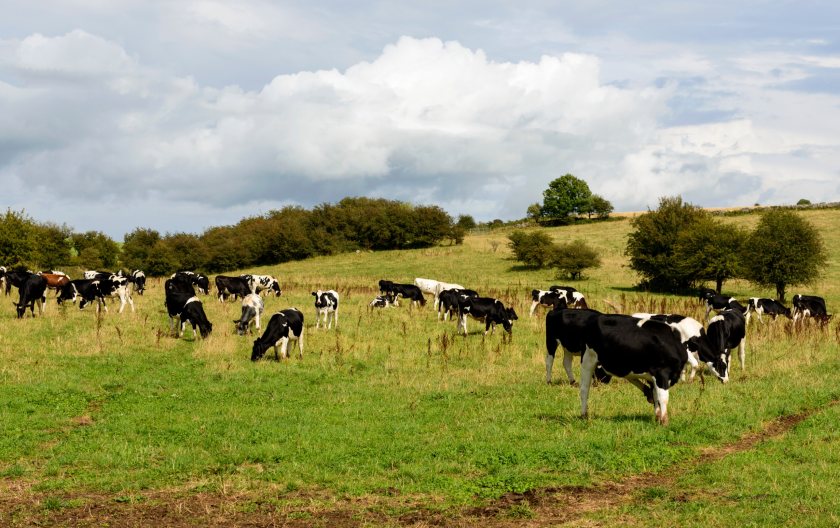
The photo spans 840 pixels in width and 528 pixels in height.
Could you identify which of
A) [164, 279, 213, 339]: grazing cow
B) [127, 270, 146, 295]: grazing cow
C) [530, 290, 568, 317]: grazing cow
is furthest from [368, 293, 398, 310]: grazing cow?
[127, 270, 146, 295]: grazing cow

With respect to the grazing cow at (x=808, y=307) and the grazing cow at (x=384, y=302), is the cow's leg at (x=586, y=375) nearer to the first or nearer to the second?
the grazing cow at (x=384, y=302)

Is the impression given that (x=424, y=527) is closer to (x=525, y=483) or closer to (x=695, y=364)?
(x=525, y=483)

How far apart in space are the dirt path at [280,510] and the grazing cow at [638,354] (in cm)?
296

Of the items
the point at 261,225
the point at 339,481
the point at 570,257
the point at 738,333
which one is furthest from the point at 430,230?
the point at 339,481

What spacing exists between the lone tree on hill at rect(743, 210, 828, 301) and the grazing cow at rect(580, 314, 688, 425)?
132 feet

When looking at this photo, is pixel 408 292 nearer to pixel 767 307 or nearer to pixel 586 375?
pixel 767 307

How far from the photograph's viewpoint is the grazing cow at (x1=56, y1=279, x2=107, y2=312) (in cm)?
3222

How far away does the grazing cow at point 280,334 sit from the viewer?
71.2 ft

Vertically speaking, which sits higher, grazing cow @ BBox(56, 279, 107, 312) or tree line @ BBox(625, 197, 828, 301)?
tree line @ BBox(625, 197, 828, 301)

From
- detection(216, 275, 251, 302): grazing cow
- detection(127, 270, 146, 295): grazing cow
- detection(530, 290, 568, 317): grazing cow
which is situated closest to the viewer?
detection(530, 290, 568, 317): grazing cow

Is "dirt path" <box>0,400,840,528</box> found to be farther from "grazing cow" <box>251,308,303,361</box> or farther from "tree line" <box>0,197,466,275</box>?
"tree line" <box>0,197,466,275</box>

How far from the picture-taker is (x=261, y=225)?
96438mm

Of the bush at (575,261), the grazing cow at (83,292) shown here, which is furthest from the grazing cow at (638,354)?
the bush at (575,261)

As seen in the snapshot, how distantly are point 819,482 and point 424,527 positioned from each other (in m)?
5.40
